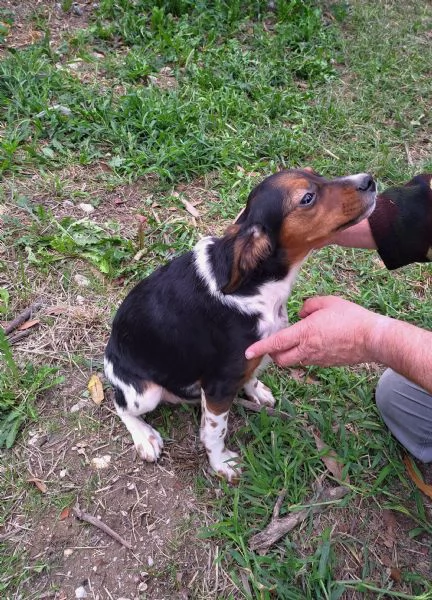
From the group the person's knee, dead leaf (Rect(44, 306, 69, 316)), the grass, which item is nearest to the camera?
the grass

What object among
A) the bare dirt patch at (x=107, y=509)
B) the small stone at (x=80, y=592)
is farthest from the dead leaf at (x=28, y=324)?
the small stone at (x=80, y=592)

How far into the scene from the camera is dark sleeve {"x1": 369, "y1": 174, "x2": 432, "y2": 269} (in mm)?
3225

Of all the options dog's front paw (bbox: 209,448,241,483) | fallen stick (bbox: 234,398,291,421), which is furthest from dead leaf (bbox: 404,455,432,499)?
dog's front paw (bbox: 209,448,241,483)

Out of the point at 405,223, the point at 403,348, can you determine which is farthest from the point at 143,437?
the point at 405,223

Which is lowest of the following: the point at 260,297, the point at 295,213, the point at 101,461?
the point at 101,461

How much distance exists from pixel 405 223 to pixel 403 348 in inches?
40.6

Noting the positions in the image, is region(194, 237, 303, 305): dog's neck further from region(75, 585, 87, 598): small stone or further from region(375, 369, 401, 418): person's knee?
region(75, 585, 87, 598): small stone

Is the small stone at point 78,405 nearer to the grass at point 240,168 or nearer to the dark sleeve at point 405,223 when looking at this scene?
the grass at point 240,168

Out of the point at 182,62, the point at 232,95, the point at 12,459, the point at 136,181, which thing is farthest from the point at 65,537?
the point at 182,62

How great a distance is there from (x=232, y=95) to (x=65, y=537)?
180 inches

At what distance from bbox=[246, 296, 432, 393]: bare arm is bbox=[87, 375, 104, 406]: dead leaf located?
1245mm

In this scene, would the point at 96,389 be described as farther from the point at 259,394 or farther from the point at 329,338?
the point at 329,338

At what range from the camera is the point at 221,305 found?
282 centimetres

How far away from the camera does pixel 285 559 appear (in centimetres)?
285
